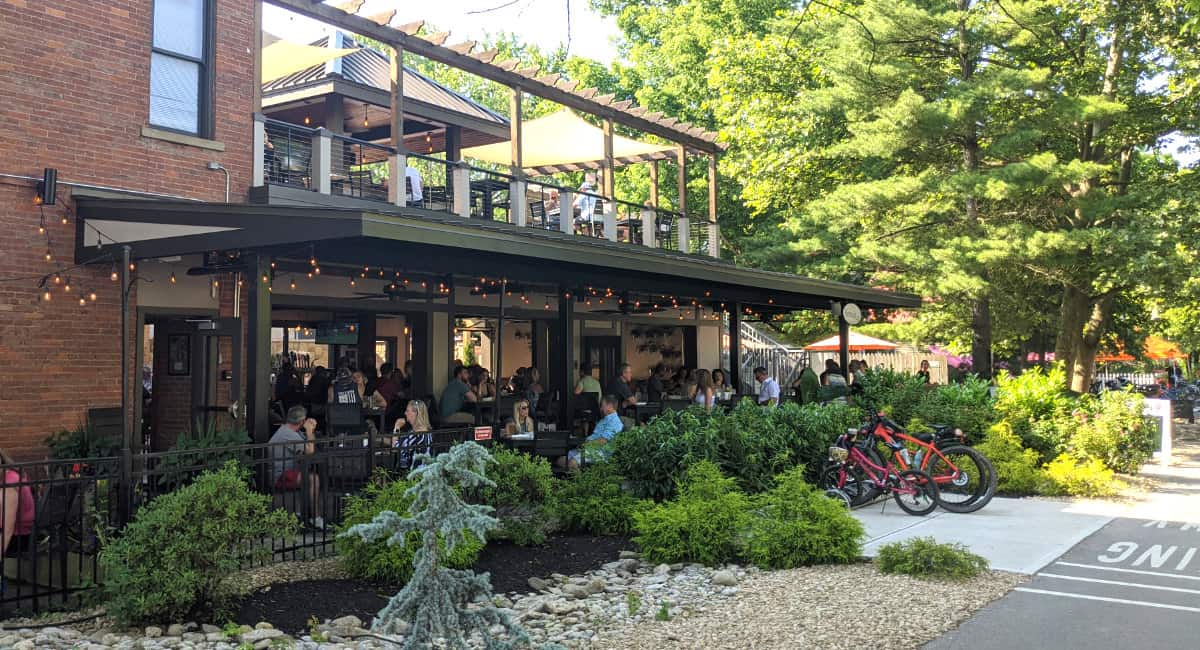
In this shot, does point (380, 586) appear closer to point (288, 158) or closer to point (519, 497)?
point (519, 497)

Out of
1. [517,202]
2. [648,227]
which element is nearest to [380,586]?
[517,202]

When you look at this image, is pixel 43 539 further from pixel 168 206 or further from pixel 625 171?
pixel 625 171

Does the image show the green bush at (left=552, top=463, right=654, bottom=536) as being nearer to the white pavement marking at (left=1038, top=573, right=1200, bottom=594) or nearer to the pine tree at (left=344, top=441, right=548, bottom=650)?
the white pavement marking at (left=1038, top=573, right=1200, bottom=594)

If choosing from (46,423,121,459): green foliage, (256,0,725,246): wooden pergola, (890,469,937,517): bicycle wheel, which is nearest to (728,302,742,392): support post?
(256,0,725,246): wooden pergola

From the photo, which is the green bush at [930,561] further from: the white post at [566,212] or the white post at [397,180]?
the white post at [566,212]

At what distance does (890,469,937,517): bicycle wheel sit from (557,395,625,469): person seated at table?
304 cm

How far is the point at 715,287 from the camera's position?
1636cm

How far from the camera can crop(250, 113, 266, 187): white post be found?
37.0 feet

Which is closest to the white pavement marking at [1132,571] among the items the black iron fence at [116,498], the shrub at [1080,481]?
the shrub at [1080,481]

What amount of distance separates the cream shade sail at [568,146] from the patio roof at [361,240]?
4430 millimetres

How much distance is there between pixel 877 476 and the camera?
394 inches

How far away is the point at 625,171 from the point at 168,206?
1074 inches

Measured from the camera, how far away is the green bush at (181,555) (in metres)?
5.86

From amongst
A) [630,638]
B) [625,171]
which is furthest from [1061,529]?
[625,171]
